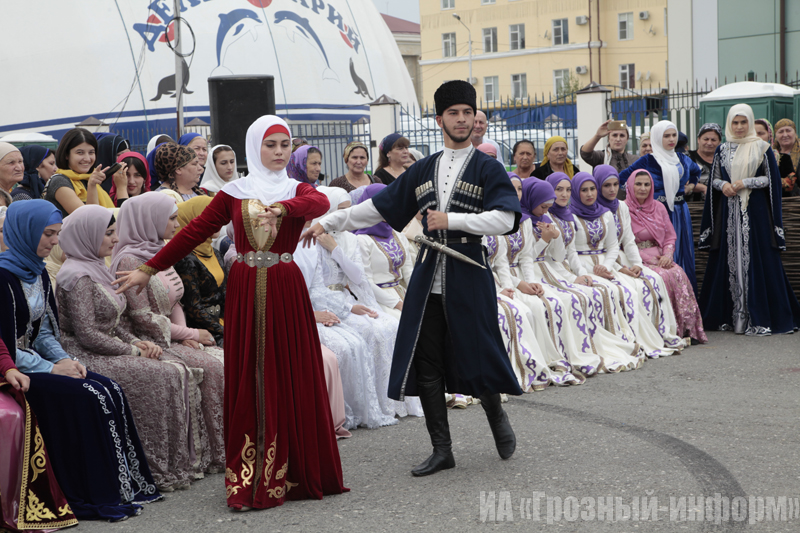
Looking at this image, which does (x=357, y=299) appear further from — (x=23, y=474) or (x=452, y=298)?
(x=23, y=474)

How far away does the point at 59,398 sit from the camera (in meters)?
→ 3.70

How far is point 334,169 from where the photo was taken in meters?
16.6

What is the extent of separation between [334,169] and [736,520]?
13694mm

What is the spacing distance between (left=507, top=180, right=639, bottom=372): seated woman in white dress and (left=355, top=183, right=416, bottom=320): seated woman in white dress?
1.11 metres

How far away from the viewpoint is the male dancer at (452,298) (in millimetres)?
4133

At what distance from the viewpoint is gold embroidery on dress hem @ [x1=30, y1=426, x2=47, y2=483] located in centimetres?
352

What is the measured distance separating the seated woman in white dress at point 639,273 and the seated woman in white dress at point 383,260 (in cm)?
233

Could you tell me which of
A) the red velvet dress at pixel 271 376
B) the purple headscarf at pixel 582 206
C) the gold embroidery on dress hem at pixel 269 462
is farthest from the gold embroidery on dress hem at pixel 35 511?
the purple headscarf at pixel 582 206

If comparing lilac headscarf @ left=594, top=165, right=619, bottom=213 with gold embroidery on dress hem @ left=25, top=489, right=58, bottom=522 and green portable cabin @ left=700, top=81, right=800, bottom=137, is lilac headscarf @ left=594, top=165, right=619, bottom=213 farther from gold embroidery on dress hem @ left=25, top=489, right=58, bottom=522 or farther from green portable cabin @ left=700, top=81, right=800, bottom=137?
gold embroidery on dress hem @ left=25, top=489, right=58, bottom=522

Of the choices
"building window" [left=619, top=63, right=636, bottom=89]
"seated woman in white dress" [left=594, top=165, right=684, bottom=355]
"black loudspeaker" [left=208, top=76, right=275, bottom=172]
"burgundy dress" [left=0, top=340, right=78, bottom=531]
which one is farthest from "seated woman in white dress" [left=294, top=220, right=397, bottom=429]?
"building window" [left=619, top=63, right=636, bottom=89]

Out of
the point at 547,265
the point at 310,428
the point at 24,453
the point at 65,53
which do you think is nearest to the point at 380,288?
the point at 547,265

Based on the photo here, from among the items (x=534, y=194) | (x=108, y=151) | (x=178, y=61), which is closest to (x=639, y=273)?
(x=534, y=194)

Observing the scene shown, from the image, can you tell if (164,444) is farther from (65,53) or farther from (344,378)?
(65,53)

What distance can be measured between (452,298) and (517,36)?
3819 cm
